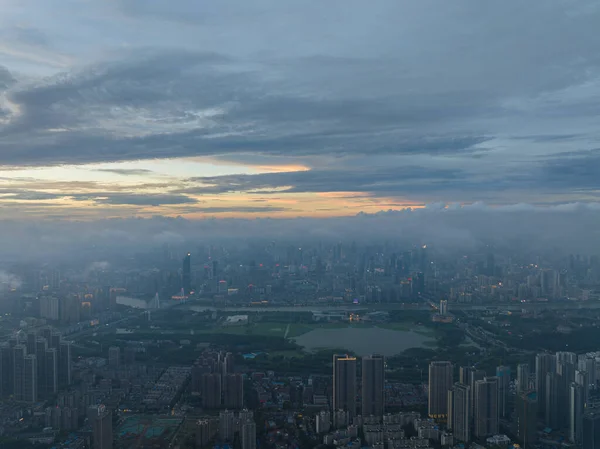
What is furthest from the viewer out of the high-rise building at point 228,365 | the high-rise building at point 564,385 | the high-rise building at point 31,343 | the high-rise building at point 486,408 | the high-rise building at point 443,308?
the high-rise building at point 443,308

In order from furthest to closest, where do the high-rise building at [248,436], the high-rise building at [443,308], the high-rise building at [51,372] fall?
the high-rise building at [443,308] < the high-rise building at [51,372] < the high-rise building at [248,436]

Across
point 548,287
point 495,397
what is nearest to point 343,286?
point 548,287

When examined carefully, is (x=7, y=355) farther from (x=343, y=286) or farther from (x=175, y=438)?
(x=343, y=286)

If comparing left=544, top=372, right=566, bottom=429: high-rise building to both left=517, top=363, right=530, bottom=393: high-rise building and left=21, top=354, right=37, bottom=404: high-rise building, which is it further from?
left=21, top=354, right=37, bottom=404: high-rise building

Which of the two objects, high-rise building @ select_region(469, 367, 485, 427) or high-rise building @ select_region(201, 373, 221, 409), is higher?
Answer: high-rise building @ select_region(469, 367, 485, 427)

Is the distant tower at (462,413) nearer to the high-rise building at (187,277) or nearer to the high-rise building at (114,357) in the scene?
the high-rise building at (114,357)

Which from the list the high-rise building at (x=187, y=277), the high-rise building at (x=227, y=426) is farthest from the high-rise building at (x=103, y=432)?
the high-rise building at (x=187, y=277)

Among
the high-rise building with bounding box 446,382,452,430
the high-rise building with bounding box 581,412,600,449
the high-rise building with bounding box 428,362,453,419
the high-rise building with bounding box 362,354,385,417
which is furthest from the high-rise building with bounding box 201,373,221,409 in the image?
the high-rise building with bounding box 581,412,600,449
